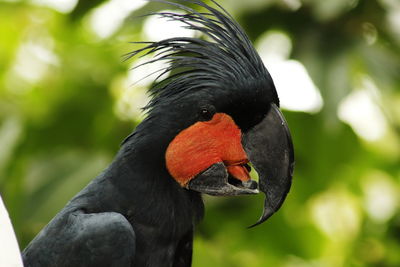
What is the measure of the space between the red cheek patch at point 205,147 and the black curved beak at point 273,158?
0.07 meters

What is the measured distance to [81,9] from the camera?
359 cm

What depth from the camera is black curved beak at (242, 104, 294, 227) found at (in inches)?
96.1

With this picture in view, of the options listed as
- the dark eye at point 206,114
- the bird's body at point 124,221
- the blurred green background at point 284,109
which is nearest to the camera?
the bird's body at point 124,221

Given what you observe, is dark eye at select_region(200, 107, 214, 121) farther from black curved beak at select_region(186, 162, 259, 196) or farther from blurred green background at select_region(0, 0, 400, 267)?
blurred green background at select_region(0, 0, 400, 267)

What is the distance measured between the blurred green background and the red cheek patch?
0.99 m

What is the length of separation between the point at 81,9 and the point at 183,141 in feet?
4.41

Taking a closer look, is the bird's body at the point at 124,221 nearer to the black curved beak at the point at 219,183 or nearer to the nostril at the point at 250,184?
the black curved beak at the point at 219,183

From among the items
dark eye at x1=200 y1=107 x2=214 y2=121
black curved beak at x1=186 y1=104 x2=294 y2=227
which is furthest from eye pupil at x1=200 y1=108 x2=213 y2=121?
black curved beak at x1=186 y1=104 x2=294 y2=227

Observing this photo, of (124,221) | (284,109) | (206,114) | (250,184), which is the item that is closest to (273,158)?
(250,184)

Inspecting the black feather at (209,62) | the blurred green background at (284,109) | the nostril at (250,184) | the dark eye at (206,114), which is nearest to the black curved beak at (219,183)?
the nostril at (250,184)

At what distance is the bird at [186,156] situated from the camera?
245 centimetres

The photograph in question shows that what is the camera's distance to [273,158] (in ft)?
8.02

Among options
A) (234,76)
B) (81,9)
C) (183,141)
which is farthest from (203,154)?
(81,9)

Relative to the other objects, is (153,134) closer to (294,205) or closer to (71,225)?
(71,225)
